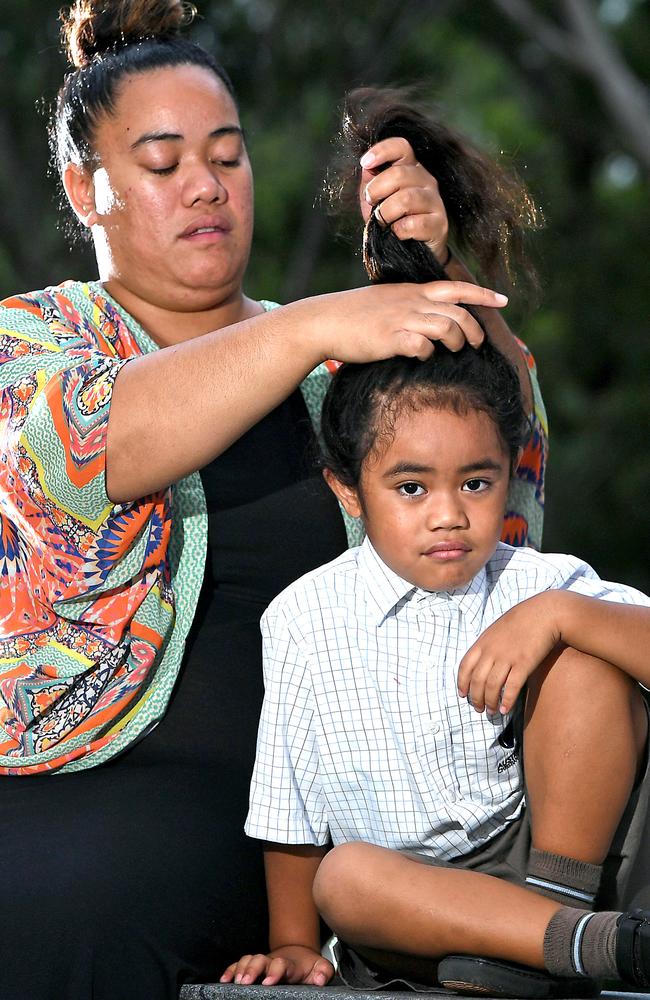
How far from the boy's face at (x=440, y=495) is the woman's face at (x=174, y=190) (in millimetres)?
790

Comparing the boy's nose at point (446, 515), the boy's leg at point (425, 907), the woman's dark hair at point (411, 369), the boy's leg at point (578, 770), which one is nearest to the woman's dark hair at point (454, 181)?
the woman's dark hair at point (411, 369)

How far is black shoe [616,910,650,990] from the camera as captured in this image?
1.90m

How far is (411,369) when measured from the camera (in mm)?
2375

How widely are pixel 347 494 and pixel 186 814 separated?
0.62 metres

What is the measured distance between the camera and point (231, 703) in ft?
8.94

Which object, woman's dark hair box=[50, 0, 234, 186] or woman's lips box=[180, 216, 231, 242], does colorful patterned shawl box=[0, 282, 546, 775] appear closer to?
woman's lips box=[180, 216, 231, 242]

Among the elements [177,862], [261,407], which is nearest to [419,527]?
[261,407]

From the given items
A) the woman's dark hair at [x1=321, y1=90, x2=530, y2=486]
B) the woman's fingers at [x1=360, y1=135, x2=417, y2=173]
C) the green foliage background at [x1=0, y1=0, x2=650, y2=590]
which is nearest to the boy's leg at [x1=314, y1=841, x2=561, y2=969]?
the woman's dark hair at [x1=321, y1=90, x2=530, y2=486]

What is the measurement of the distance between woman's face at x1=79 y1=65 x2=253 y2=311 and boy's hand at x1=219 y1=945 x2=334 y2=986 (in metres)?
1.31

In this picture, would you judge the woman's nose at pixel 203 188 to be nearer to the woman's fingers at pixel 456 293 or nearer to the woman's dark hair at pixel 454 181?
the woman's dark hair at pixel 454 181

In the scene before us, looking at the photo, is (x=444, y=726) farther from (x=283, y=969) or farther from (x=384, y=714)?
(x=283, y=969)

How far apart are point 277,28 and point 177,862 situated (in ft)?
25.0

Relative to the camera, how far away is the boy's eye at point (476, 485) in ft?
7.61

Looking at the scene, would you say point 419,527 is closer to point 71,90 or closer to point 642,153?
point 71,90
